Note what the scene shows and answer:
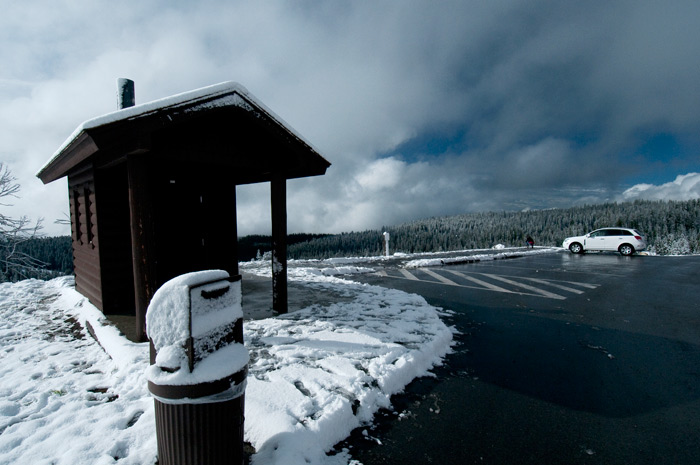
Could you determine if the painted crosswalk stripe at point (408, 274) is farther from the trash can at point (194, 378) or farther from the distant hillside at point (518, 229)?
the distant hillside at point (518, 229)

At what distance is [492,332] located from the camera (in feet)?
17.7

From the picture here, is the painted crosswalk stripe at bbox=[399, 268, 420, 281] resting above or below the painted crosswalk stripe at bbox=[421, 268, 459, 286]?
above

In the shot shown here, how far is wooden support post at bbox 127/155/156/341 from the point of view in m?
4.30

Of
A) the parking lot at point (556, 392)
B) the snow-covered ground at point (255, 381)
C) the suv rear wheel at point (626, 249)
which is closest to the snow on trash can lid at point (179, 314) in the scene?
the snow-covered ground at point (255, 381)

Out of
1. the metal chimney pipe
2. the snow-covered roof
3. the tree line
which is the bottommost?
the tree line

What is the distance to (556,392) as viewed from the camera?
3.42 m

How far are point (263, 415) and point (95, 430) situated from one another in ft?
4.71

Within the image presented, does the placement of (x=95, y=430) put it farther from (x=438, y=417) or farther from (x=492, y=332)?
(x=492, y=332)

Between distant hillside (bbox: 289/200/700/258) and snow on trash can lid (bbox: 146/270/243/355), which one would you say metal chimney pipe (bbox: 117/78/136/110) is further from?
distant hillside (bbox: 289/200/700/258)

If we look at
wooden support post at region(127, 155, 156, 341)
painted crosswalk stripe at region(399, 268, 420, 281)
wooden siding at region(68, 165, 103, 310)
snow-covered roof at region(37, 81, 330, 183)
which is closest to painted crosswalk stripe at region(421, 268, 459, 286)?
painted crosswalk stripe at region(399, 268, 420, 281)

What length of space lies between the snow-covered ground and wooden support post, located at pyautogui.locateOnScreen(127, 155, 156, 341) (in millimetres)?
889

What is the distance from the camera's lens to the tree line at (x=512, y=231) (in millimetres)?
75000

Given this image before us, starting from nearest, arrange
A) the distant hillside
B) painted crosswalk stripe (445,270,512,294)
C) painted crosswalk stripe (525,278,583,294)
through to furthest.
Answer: painted crosswalk stripe (525,278,583,294)
painted crosswalk stripe (445,270,512,294)
the distant hillside

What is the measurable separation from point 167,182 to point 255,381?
4.95 metres
